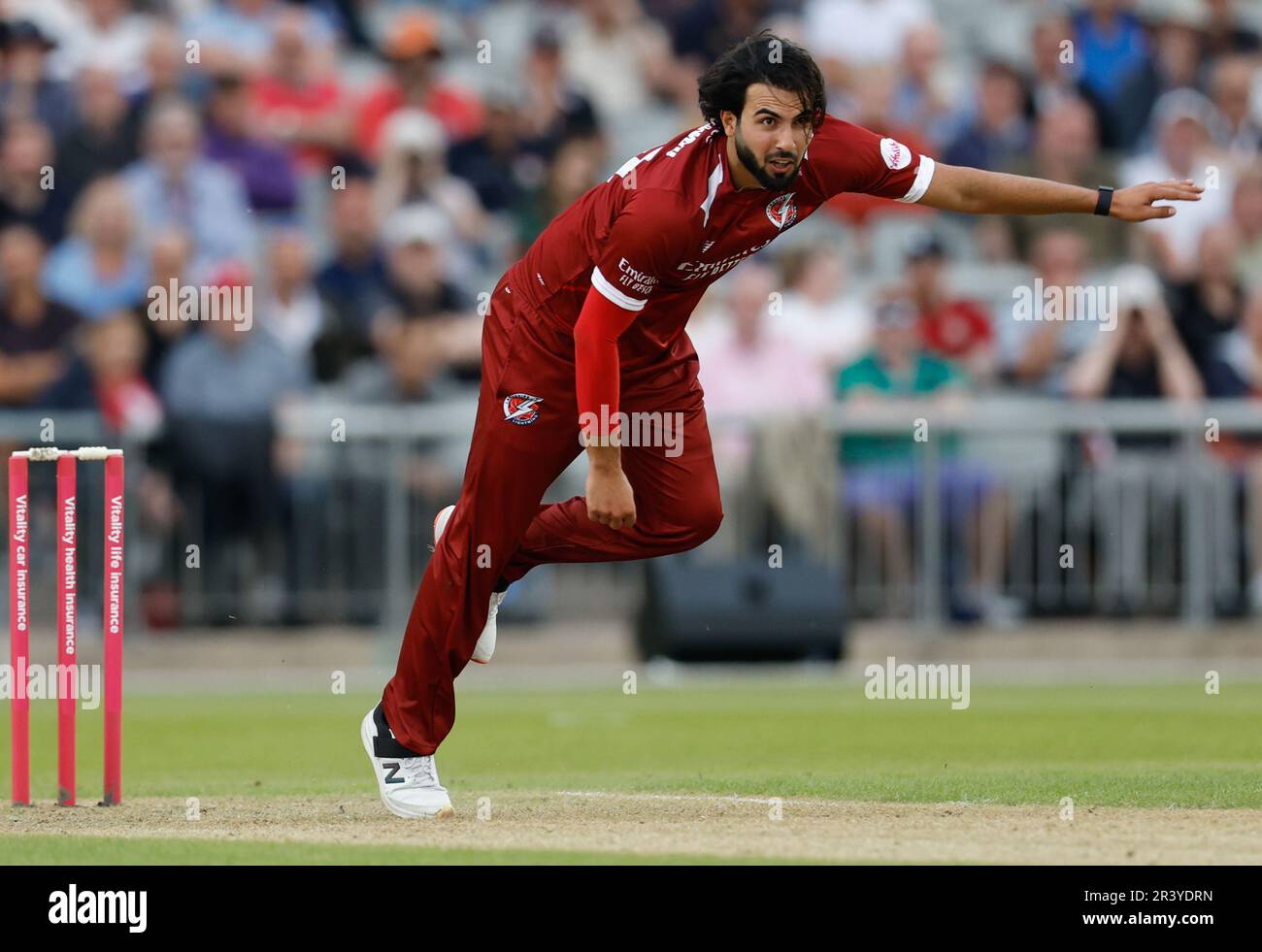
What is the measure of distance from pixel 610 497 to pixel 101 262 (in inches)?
439

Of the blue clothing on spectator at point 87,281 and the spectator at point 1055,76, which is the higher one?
the spectator at point 1055,76

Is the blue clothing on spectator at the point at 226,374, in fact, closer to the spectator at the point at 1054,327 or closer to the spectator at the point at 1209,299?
the spectator at the point at 1054,327

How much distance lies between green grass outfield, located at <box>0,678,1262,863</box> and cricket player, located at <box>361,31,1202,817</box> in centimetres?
127

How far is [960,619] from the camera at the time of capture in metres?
17.5

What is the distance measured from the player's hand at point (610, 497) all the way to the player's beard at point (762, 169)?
126 centimetres

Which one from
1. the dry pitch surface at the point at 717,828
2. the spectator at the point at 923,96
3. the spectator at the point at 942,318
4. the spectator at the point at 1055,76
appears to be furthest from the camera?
the spectator at the point at 1055,76

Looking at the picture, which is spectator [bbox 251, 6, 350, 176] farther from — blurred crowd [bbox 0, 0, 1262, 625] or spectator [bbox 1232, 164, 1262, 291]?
spectator [bbox 1232, 164, 1262, 291]

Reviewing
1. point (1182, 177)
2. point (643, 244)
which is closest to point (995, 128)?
point (1182, 177)

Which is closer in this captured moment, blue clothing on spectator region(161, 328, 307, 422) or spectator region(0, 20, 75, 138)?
blue clothing on spectator region(161, 328, 307, 422)

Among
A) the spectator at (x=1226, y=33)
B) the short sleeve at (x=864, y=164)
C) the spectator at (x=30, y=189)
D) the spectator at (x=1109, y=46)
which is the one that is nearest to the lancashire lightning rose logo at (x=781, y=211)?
the short sleeve at (x=864, y=164)

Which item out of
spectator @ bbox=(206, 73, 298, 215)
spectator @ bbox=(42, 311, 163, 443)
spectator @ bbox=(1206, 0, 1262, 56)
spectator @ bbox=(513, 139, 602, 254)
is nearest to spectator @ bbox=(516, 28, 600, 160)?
spectator @ bbox=(513, 139, 602, 254)

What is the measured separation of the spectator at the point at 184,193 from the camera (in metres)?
19.4

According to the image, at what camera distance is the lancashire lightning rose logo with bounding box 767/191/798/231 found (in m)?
8.82
